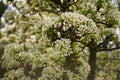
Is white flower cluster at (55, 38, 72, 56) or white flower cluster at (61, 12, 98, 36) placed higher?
white flower cluster at (61, 12, 98, 36)

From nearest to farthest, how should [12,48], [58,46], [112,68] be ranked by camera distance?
[58,46] → [12,48] → [112,68]

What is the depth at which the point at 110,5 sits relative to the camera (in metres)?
16.5

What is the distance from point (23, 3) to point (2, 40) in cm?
1369

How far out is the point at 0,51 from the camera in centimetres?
3478

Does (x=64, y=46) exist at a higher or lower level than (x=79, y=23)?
lower

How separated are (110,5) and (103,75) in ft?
31.1

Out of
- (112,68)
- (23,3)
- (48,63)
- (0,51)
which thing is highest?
(23,3)

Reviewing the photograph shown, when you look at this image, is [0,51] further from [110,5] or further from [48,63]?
[110,5]

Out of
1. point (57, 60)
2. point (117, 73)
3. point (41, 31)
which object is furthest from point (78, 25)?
point (117, 73)

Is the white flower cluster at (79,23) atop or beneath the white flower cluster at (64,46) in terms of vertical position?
atop

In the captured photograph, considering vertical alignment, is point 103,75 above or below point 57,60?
below

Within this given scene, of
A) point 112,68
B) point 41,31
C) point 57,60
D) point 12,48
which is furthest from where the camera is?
point 112,68

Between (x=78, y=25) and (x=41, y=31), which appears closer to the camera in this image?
(x=78, y=25)

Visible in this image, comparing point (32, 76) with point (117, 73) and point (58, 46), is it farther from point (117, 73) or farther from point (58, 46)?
point (58, 46)
